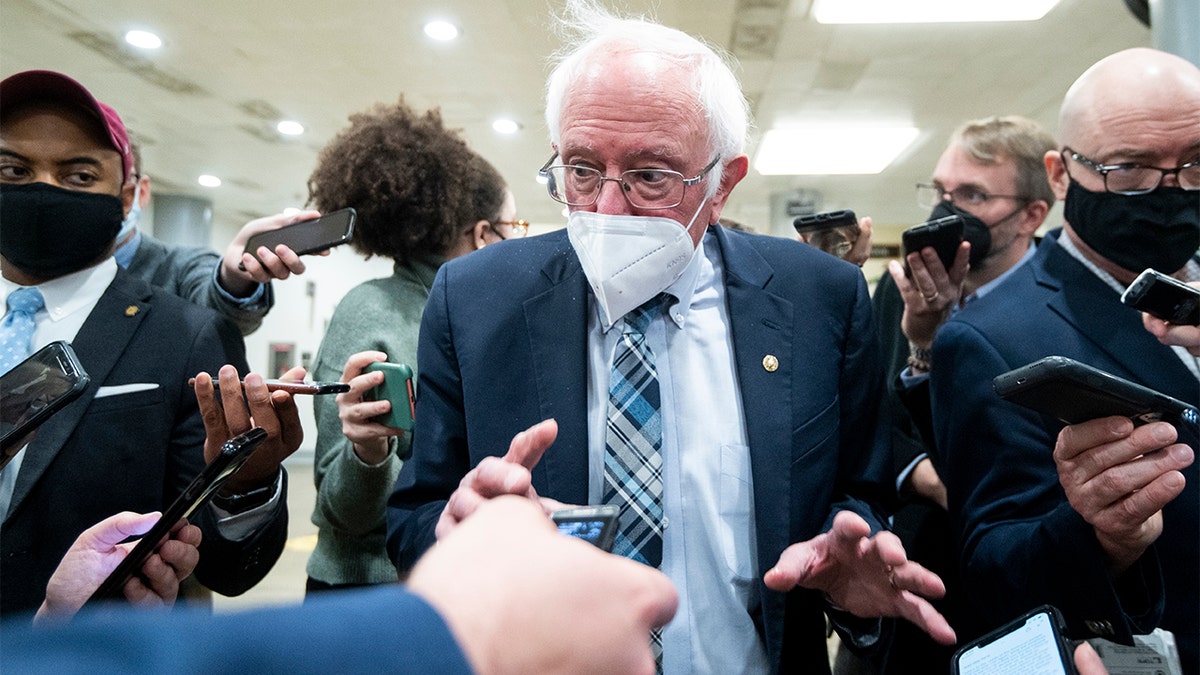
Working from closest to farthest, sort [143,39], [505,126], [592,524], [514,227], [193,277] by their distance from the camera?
[592,524]
[193,277]
[514,227]
[143,39]
[505,126]

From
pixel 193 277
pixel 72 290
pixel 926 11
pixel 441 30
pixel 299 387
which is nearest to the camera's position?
pixel 299 387

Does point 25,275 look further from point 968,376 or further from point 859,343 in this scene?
point 968,376

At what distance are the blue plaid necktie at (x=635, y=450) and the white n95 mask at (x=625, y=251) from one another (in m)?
0.09

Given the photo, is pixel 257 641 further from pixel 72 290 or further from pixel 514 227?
pixel 514 227

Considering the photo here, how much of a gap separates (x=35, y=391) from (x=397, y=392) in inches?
26.2

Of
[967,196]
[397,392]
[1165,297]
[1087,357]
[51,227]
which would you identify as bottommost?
[397,392]

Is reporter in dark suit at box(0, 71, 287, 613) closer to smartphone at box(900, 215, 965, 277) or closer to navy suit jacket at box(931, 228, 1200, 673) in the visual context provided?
navy suit jacket at box(931, 228, 1200, 673)

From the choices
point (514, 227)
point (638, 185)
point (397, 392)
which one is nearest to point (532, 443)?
point (638, 185)

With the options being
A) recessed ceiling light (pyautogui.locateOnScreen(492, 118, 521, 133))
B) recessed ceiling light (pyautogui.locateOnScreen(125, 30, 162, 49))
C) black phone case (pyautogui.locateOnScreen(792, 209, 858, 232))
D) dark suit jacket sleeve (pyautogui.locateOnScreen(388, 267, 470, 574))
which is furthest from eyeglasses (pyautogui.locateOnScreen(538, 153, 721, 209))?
recessed ceiling light (pyautogui.locateOnScreen(492, 118, 521, 133))

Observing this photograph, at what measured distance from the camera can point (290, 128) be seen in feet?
25.1

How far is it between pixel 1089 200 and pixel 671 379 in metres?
0.94

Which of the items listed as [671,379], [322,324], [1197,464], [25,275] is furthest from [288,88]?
[1197,464]

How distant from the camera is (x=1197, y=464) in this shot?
4.60 feet

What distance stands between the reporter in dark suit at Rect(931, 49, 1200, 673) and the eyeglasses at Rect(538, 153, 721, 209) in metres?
0.67
